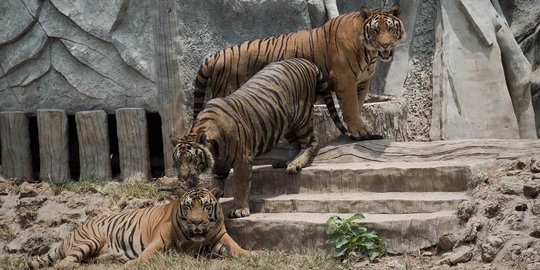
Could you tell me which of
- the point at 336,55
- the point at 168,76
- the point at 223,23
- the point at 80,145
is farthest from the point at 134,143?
the point at 336,55

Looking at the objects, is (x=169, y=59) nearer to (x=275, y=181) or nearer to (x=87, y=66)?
(x=87, y=66)

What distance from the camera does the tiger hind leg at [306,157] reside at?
821 centimetres

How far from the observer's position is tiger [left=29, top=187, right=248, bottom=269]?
7.38 metres

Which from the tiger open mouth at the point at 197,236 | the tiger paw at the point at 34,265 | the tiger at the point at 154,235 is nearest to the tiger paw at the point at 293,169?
the tiger at the point at 154,235

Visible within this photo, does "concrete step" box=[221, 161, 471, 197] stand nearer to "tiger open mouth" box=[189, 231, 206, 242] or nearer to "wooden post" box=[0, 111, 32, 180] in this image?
"tiger open mouth" box=[189, 231, 206, 242]

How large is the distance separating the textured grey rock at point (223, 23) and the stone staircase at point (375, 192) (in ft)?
4.92

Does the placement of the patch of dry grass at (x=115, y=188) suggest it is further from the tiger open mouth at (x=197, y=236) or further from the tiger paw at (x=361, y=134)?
the tiger paw at (x=361, y=134)

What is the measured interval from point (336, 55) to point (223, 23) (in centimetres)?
132

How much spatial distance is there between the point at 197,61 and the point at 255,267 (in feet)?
10.2

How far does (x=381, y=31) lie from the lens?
8586 millimetres

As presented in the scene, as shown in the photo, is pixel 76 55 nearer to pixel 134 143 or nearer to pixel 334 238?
pixel 134 143

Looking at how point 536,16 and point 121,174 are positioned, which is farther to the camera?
point 536,16

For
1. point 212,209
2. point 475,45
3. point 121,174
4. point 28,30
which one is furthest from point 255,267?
point 475,45

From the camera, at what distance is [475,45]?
36.0 feet
